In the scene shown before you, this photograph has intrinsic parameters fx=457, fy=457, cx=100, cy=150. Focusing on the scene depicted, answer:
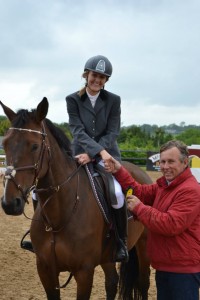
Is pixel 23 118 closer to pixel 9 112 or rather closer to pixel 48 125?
pixel 9 112

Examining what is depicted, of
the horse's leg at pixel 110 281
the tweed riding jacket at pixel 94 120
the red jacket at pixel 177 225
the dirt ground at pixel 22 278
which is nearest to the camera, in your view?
the red jacket at pixel 177 225

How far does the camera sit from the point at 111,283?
4.82m

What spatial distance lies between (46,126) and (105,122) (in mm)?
880

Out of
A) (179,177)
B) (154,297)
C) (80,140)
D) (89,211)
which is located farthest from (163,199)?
(154,297)

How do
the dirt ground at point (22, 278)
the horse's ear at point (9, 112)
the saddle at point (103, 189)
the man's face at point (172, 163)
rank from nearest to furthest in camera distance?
the man's face at point (172, 163) < the horse's ear at point (9, 112) < the saddle at point (103, 189) < the dirt ground at point (22, 278)

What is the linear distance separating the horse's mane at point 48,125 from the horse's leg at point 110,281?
1.57m

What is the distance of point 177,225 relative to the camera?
9.16 feet

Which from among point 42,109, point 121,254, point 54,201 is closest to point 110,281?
point 121,254

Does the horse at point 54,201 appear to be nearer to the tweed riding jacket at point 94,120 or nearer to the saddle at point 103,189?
the saddle at point 103,189

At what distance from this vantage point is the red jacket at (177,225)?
9.25 feet

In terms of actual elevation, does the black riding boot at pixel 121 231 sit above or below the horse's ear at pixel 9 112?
below

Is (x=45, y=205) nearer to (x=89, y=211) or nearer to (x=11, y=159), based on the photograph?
(x=89, y=211)

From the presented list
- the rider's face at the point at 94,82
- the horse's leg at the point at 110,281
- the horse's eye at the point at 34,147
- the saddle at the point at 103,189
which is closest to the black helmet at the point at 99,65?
the rider's face at the point at 94,82

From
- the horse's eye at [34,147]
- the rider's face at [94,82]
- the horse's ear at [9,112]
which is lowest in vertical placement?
the horse's eye at [34,147]
